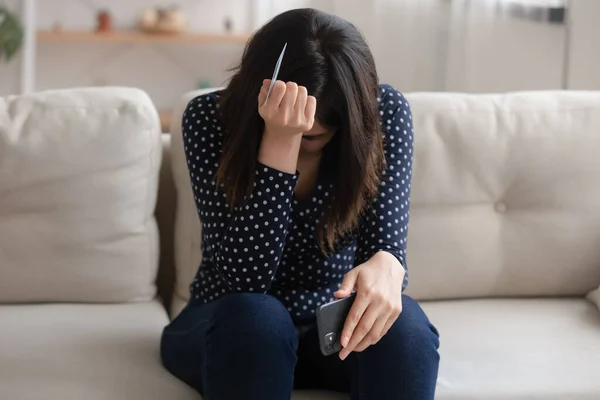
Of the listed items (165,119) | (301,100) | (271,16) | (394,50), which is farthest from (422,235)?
(271,16)

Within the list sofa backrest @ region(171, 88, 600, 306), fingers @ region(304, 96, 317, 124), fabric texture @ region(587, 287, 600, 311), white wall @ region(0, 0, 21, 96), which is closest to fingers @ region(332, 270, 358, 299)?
fingers @ region(304, 96, 317, 124)

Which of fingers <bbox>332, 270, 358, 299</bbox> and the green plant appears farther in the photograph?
the green plant

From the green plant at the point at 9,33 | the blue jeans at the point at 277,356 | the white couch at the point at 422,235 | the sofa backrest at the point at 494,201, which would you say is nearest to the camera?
the blue jeans at the point at 277,356

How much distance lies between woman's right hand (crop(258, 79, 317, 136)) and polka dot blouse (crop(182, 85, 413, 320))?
8cm

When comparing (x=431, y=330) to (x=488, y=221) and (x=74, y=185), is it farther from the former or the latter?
(x=74, y=185)

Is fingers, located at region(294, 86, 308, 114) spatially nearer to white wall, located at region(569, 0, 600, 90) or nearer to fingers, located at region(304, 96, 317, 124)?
fingers, located at region(304, 96, 317, 124)

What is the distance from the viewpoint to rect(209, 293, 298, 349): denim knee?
1067mm

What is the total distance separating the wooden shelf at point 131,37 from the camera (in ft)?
9.86

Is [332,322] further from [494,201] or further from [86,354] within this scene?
[494,201]

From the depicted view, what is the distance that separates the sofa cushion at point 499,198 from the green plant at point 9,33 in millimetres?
1651

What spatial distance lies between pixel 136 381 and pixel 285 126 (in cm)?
42

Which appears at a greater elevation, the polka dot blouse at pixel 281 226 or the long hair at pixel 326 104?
the long hair at pixel 326 104

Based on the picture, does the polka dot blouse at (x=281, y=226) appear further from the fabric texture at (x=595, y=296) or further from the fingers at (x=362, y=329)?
the fabric texture at (x=595, y=296)

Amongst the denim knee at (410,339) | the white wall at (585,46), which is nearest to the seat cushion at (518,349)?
the denim knee at (410,339)
